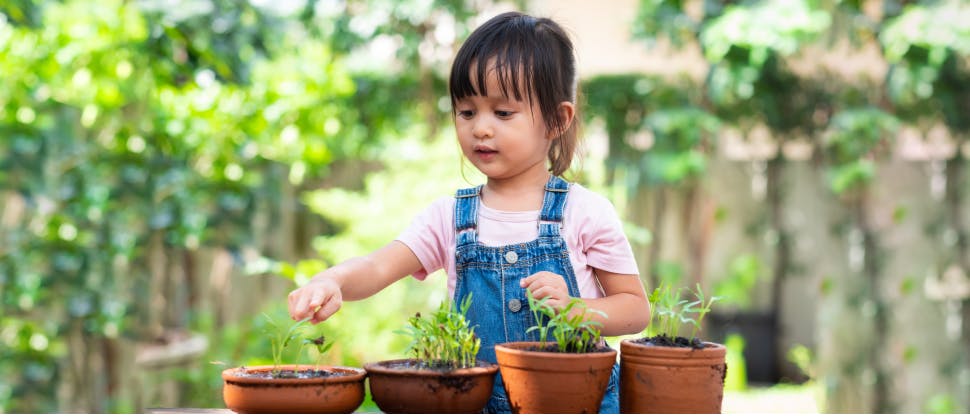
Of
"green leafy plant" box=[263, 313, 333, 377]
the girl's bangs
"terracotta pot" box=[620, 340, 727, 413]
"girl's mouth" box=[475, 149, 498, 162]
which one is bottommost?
"terracotta pot" box=[620, 340, 727, 413]

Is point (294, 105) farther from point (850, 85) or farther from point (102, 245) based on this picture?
point (850, 85)

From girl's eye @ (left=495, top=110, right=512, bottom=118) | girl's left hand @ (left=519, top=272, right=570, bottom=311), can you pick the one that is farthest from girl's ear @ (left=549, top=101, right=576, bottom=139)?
girl's left hand @ (left=519, top=272, right=570, bottom=311)

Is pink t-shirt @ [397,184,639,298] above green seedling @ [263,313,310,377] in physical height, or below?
above

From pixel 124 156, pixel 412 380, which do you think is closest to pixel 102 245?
pixel 124 156

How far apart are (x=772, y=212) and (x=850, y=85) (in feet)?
2.96

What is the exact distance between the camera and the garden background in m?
4.06

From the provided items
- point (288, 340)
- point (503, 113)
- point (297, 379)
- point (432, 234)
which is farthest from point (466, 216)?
point (297, 379)

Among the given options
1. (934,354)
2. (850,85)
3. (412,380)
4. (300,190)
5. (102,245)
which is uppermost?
(850,85)

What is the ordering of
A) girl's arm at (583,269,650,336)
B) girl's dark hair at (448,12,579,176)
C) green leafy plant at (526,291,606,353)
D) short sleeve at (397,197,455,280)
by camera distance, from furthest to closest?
short sleeve at (397,197,455,280) < girl's dark hair at (448,12,579,176) < girl's arm at (583,269,650,336) < green leafy plant at (526,291,606,353)

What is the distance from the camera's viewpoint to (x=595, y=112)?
5398 millimetres

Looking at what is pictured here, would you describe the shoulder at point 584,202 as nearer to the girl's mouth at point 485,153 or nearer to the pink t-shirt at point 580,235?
the pink t-shirt at point 580,235

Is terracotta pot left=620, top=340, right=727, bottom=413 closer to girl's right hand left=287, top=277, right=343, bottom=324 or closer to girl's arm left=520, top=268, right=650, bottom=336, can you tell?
girl's arm left=520, top=268, right=650, bottom=336

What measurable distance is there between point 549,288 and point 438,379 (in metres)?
0.26

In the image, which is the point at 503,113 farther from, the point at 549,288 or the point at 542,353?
the point at 542,353
